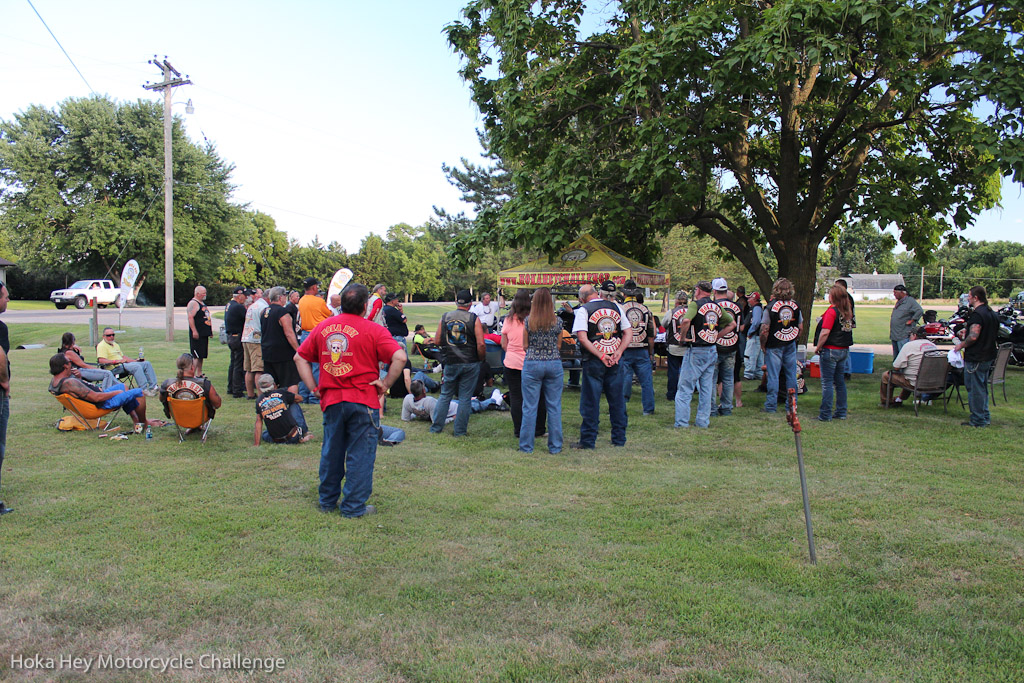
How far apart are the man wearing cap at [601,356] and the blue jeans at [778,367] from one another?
9.54ft

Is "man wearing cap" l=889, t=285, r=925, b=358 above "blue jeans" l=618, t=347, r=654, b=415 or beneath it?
above

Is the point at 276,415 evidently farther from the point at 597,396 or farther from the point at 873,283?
the point at 873,283

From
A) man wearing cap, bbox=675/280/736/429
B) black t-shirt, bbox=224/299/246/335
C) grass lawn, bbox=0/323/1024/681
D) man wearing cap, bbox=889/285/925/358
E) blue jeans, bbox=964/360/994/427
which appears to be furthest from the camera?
man wearing cap, bbox=889/285/925/358

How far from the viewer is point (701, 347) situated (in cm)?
841

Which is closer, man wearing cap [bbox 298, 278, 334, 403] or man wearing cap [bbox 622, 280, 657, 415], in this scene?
man wearing cap [bbox 622, 280, 657, 415]

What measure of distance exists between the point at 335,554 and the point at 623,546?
186cm

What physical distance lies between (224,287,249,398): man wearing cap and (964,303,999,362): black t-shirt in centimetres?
999

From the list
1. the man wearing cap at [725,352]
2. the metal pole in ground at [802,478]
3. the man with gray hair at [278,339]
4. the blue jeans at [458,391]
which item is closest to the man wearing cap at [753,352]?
the man wearing cap at [725,352]

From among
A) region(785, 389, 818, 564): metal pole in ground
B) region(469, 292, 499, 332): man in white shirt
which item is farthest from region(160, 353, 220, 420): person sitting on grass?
region(469, 292, 499, 332): man in white shirt

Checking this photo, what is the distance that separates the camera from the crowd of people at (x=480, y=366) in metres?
4.96

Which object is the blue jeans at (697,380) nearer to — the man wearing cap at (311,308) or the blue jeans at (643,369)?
the blue jeans at (643,369)

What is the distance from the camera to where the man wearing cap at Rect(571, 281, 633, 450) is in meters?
7.07

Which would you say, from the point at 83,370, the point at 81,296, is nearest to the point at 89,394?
the point at 83,370

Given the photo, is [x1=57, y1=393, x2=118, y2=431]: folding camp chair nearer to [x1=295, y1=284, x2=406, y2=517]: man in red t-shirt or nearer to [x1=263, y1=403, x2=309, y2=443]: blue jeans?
[x1=263, y1=403, x2=309, y2=443]: blue jeans
